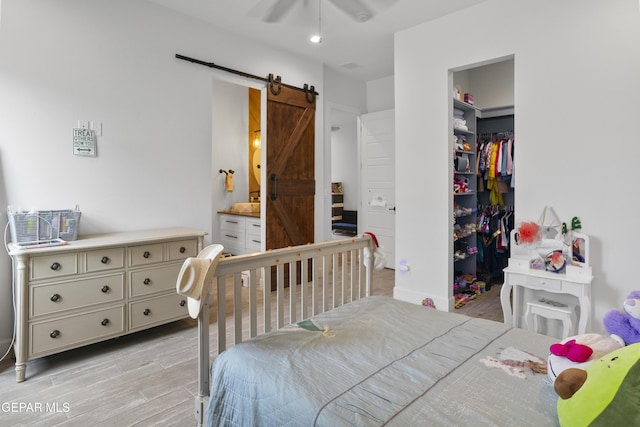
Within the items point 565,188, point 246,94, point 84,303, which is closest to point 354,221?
point 246,94

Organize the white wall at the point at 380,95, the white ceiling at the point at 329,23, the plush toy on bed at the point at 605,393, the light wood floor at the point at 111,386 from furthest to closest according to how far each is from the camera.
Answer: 1. the white wall at the point at 380,95
2. the white ceiling at the point at 329,23
3. the light wood floor at the point at 111,386
4. the plush toy on bed at the point at 605,393

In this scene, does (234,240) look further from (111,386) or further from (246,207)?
(111,386)

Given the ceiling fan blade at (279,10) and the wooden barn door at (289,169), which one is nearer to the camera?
the ceiling fan blade at (279,10)

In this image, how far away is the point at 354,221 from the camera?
700 cm

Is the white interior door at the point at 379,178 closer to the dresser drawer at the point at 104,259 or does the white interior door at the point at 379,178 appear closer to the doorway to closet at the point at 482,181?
the doorway to closet at the point at 482,181

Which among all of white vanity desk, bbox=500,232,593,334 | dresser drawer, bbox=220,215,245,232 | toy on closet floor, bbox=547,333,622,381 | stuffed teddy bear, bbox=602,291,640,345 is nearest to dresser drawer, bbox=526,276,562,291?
white vanity desk, bbox=500,232,593,334

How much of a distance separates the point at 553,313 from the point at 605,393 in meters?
1.81

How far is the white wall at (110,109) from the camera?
2535mm

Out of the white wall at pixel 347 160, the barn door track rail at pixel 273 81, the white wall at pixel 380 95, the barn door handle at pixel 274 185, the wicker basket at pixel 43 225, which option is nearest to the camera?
the wicker basket at pixel 43 225

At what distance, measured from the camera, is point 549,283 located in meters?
2.51

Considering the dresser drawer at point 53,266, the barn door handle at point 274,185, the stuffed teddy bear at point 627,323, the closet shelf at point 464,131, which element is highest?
the closet shelf at point 464,131

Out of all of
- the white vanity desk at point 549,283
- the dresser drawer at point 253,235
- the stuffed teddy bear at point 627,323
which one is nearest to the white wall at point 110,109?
the dresser drawer at point 253,235

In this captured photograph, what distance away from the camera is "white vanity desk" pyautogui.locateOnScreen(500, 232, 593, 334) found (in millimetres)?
2379

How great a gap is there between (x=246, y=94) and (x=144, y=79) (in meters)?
2.98
